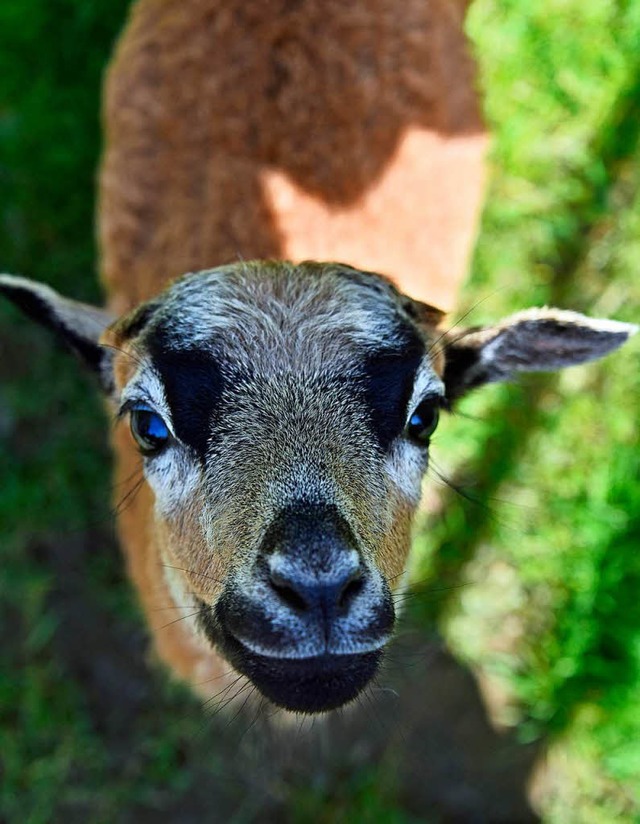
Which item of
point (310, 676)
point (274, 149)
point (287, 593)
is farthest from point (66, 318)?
point (310, 676)

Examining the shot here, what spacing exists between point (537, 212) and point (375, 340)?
3.46 m

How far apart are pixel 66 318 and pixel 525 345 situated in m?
1.86

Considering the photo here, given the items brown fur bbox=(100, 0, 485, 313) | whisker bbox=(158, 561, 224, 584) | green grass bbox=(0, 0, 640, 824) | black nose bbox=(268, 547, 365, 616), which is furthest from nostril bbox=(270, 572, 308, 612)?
green grass bbox=(0, 0, 640, 824)

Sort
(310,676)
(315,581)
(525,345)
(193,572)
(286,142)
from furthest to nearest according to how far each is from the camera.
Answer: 1. (286,142)
2. (525,345)
3. (193,572)
4. (310,676)
5. (315,581)

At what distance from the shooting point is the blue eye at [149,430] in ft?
9.00

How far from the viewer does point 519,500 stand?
5398 millimetres

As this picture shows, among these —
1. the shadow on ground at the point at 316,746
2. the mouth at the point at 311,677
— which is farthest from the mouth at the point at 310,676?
the shadow on ground at the point at 316,746

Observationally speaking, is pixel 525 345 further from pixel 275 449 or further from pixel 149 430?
pixel 149 430

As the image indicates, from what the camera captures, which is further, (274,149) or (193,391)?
(274,149)

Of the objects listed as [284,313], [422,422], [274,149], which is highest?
[274,149]

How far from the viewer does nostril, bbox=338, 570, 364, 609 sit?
2.19m

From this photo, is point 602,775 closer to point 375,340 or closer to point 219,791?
point 219,791

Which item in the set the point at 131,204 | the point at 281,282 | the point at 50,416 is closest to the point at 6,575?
the point at 50,416

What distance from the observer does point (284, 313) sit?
2764mm
